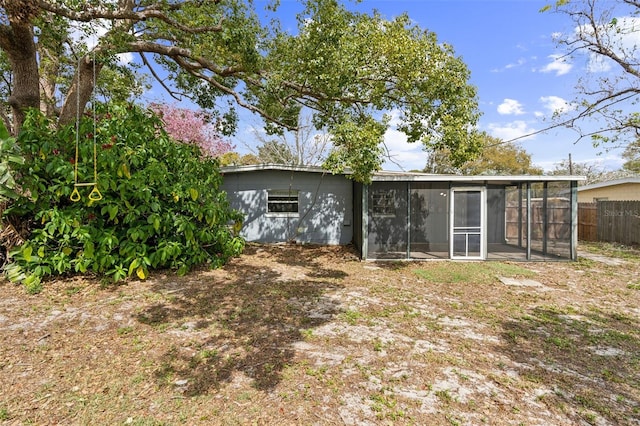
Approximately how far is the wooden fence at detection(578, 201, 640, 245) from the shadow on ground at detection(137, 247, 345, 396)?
11.1 metres

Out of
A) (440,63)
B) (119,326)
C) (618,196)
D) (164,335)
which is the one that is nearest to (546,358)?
(164,335)

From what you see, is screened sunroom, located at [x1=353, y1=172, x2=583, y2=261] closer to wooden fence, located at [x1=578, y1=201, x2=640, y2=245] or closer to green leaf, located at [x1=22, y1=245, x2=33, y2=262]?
wooden fence, located at [x1=578, y1=201, x2=640, y2=245]

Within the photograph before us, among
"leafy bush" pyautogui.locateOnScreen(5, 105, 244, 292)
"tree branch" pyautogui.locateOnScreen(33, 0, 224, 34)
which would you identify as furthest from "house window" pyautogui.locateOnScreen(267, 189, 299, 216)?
"tree branch" pyautogui.locateOnScreen(33, 0, 224, 34)

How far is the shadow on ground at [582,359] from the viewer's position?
2.38 meters

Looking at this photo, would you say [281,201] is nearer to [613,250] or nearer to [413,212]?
[413,212]

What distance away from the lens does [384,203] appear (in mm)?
8289

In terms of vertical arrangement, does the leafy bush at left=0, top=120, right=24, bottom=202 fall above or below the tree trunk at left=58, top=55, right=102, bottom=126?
below

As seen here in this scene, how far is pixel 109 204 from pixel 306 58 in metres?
4.62

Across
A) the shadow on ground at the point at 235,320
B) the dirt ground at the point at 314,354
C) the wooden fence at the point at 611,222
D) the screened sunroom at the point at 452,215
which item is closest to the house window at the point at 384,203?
the screened sunroom at the point at 452,215

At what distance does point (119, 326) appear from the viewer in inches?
141

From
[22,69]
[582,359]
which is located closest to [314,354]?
Answer: [582,359]

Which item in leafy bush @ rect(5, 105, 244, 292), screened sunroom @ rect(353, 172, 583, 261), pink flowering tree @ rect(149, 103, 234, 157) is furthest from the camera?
pink flowering tree @ rect(149, 103, 234, 157)

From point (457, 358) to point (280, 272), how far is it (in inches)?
164

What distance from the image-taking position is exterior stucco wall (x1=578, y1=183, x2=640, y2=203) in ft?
40.7
